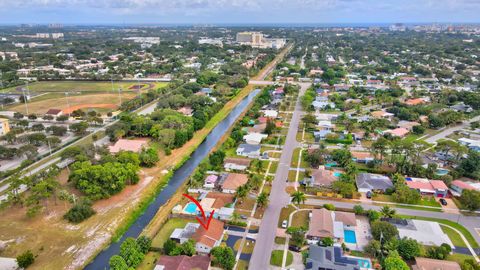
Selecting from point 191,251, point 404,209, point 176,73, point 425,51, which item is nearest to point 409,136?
point 404,209

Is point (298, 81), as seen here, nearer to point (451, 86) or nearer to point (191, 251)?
point (451, 86)

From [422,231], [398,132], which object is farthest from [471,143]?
[422,231]

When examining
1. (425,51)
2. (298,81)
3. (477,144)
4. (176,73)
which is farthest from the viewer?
(425,51)

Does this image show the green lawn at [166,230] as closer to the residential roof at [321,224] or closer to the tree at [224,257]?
the tree at [224,257]

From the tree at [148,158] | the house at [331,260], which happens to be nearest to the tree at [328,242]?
the house at [331,260]

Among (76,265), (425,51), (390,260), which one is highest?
(425,51)

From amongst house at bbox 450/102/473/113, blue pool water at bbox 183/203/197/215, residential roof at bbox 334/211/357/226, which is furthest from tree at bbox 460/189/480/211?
house at bbox 450/102/473/113
